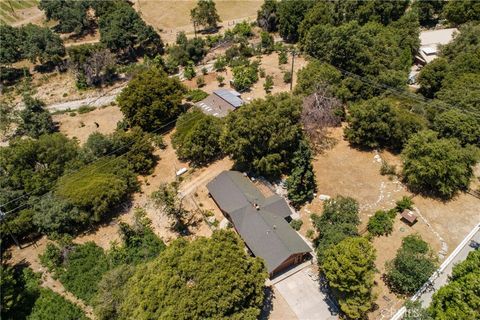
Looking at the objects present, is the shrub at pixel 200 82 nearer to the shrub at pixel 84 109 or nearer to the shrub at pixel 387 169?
the shrub at pixel 84 109

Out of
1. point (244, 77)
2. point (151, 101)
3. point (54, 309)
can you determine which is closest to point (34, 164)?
point (151, 101)

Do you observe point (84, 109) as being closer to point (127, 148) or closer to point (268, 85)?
point (127, 148)

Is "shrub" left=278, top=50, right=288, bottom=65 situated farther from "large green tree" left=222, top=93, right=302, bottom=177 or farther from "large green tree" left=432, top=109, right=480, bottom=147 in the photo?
"large green tree" left=432, top=109, right=480, bottom=147

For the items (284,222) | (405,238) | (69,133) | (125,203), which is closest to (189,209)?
(125,203)

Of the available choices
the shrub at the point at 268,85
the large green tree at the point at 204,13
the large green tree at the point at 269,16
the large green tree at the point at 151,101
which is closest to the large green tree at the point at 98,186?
the large green tree at the point at 151,101

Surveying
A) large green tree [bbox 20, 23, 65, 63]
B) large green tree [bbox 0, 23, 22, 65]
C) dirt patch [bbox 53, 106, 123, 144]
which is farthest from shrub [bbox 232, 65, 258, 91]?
large green tree [bbox 0, 23, 22, 65]
